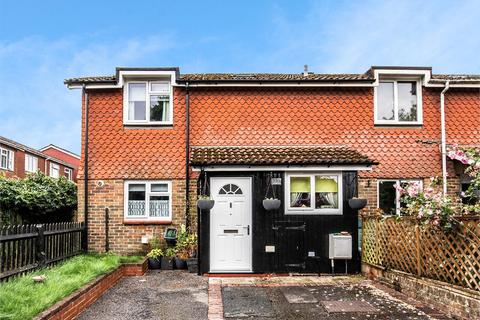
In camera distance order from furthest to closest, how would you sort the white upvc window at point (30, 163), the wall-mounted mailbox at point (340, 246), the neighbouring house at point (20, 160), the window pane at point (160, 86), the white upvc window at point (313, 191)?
the white upvc window at point (30, 163) < the neighbouring house at point (20, 160) < the window pane at point (160, 86) < the white upvc window at point (313, 191) < the wall-mounted mailbox at point (340, 246)

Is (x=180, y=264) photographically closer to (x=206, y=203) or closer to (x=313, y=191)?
(x=206, y=203)

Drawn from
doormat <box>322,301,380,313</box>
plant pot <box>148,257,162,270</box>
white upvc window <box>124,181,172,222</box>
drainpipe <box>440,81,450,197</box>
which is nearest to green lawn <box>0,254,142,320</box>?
plant pot <box>148,257,162,270</box>

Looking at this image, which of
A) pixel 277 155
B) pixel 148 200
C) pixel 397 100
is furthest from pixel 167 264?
pixel 397 100

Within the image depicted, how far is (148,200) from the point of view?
1323cm

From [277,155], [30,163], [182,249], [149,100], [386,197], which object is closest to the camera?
[277,155]

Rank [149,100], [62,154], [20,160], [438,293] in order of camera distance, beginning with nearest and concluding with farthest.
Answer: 1. [438,293]
2. [149,100]
3. [20,160]
4. [62,154]

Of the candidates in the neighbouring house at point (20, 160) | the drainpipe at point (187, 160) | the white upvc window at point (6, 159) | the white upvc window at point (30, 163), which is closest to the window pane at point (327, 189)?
the drainpipe at point (187, 160)

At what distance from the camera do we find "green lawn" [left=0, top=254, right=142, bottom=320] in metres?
5.78

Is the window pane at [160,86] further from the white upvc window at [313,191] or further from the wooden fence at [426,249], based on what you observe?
the wooden fence at [426,249]

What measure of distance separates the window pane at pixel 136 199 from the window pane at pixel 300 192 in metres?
4.81

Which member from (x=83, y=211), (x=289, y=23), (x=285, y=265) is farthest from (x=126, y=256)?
(x=289, y=23)

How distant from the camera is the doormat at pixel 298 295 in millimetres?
8312

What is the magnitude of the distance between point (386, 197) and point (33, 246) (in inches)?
398

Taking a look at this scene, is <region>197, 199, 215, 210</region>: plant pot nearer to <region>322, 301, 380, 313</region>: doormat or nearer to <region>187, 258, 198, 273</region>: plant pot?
<region>187, 258, 198, 273</region>: plant pot
